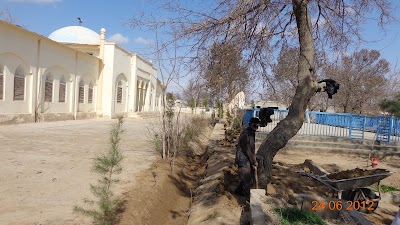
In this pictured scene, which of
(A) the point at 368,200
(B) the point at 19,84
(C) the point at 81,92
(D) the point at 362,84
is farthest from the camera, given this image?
(D) the point at 362,84

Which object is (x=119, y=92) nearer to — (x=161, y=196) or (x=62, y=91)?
(x=62, y=91)

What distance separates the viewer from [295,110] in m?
6.07

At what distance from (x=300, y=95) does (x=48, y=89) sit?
62.7ft

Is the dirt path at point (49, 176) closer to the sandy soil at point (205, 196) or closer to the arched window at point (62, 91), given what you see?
the sandy soil at point (205, 196)

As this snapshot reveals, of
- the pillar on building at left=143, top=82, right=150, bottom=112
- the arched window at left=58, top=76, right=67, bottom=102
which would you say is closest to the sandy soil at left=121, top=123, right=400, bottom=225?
the arched window at left=58, top=76, right=67, bottom=102

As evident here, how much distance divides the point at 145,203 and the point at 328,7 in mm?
5244

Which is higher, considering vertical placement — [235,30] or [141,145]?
[235,30]

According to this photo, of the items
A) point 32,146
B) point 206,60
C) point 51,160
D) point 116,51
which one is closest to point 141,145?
point 32,146

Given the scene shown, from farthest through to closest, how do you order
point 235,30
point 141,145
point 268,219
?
point 141,145
point 235,30
point 268,219

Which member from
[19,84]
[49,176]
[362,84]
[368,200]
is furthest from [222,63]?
[362,84]

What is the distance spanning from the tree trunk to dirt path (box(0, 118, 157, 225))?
8.98ft

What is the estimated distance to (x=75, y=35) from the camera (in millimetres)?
33312

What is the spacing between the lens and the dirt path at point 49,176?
15.1 ft

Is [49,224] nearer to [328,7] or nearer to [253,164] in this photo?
[253,164]
